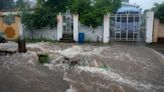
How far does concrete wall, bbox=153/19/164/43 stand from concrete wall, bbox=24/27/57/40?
8.23 meters

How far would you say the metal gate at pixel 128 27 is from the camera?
71.2 feet

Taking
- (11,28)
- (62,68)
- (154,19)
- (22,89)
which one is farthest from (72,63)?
(11,28)

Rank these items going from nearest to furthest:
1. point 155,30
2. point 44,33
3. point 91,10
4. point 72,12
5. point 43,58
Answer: point 43,58, point 155,30, point 91,10, point 72,12, point 44,33

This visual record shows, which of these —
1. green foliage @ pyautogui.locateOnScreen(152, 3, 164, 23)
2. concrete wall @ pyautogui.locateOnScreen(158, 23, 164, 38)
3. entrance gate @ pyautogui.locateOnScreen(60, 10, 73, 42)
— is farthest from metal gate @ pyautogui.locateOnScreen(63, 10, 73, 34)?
concrete wall @ pyautogui.locateOnScreen(158, 23, 164, 38)

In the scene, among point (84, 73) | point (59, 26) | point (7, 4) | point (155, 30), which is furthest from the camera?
point (7, 4)

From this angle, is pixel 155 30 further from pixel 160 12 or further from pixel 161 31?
pixel 160 12

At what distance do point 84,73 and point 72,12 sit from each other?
12091mm

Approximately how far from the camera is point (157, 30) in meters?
21.4

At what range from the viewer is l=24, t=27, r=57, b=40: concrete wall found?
76.5ft

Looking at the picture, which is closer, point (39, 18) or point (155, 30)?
point (155, 30)

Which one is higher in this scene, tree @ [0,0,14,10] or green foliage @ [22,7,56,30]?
tree @ [0,0,14,10]

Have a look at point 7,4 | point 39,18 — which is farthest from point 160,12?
point 7,4

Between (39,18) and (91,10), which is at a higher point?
(91,10)

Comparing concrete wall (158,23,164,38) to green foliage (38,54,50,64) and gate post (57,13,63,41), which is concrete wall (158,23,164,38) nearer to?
gate post (57,13,63,41)
